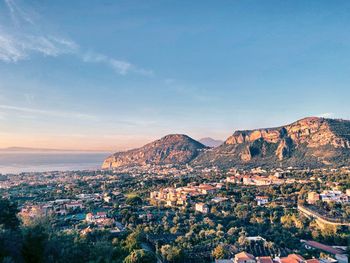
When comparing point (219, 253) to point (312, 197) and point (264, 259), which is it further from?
point (312, 197)

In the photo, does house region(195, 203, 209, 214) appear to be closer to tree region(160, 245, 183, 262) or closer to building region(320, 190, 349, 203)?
building region(320, 190, 349, 203)

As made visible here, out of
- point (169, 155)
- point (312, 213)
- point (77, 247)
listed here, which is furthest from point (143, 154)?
point (77, 247)

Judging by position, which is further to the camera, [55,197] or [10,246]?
[55,197]

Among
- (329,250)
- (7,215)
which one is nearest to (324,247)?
(329,250)

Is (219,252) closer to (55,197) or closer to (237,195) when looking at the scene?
(237,195)

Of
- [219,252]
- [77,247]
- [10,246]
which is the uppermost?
[10,246]

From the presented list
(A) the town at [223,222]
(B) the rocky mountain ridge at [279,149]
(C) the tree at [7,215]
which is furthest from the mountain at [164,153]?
(C) the tree at [7,215]
